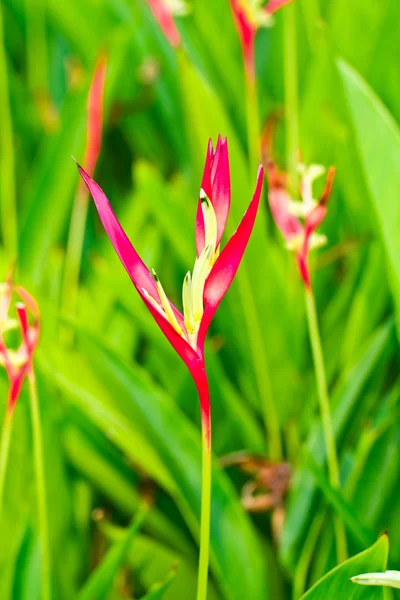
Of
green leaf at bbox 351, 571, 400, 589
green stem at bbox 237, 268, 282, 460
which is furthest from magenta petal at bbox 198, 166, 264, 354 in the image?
green stem at bbox 237, 268, 282, 460

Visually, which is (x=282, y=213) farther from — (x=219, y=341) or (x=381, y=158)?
(x=219, y=341)

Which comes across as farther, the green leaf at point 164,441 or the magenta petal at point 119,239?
the green leaf at point 164,441

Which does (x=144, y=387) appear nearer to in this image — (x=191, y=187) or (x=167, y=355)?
(x=167, y=355)

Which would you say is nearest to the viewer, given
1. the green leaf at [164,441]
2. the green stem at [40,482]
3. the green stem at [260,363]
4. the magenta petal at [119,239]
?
the magenta petal at [119,239]

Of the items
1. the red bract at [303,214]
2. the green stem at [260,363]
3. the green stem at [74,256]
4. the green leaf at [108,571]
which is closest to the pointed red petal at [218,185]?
the red bract at [303,214]

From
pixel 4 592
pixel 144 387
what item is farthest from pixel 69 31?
pixel 4 592

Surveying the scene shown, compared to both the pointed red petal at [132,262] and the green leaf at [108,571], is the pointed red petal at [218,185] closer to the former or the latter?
the pointed red petal at [132,262]

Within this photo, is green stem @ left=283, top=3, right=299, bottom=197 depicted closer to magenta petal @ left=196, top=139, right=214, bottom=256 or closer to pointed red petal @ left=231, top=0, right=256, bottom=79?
pointed red petal @ left=231, top=0, right=256, bottom=79
